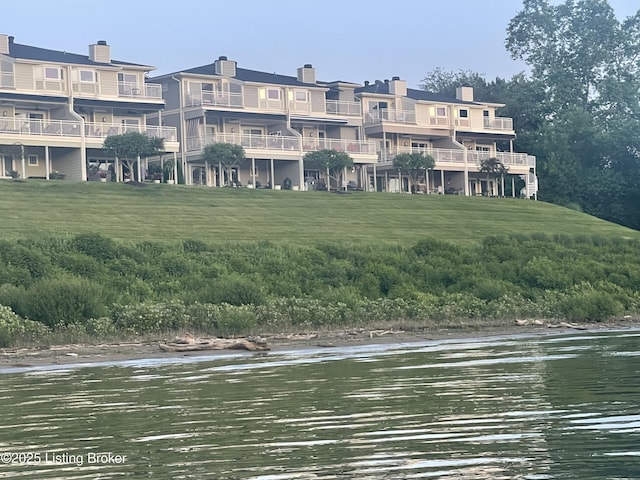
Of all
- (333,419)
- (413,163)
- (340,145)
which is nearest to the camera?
(333,419)

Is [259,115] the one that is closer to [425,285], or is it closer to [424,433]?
[425,285]

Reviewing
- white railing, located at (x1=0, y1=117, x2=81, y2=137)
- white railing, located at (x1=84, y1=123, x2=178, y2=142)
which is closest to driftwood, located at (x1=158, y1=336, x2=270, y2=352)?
white railing, located at (x1=0, y1=117, x2=81, y2=137)

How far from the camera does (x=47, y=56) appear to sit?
72.2m

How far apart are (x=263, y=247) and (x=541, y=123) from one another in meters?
52.2

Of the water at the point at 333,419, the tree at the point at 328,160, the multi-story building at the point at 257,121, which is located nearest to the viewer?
the water at the point at 333,419

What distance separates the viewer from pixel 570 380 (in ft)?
68.8

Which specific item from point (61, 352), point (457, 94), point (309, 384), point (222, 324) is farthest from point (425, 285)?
point (457, 94)

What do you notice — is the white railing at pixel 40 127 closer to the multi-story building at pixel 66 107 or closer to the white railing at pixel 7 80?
the multi-story building at pixel 66 107

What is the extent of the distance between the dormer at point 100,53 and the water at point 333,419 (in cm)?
4978

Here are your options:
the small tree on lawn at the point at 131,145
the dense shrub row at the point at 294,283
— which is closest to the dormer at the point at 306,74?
the small tree on lawn at the point at 131,145

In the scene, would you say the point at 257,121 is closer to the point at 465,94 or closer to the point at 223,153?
the point at 223,153

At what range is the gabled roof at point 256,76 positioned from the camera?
270 feet

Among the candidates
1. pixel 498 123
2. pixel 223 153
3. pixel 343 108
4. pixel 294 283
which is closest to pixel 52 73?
pixel 223 153

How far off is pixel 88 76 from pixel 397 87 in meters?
28.1
